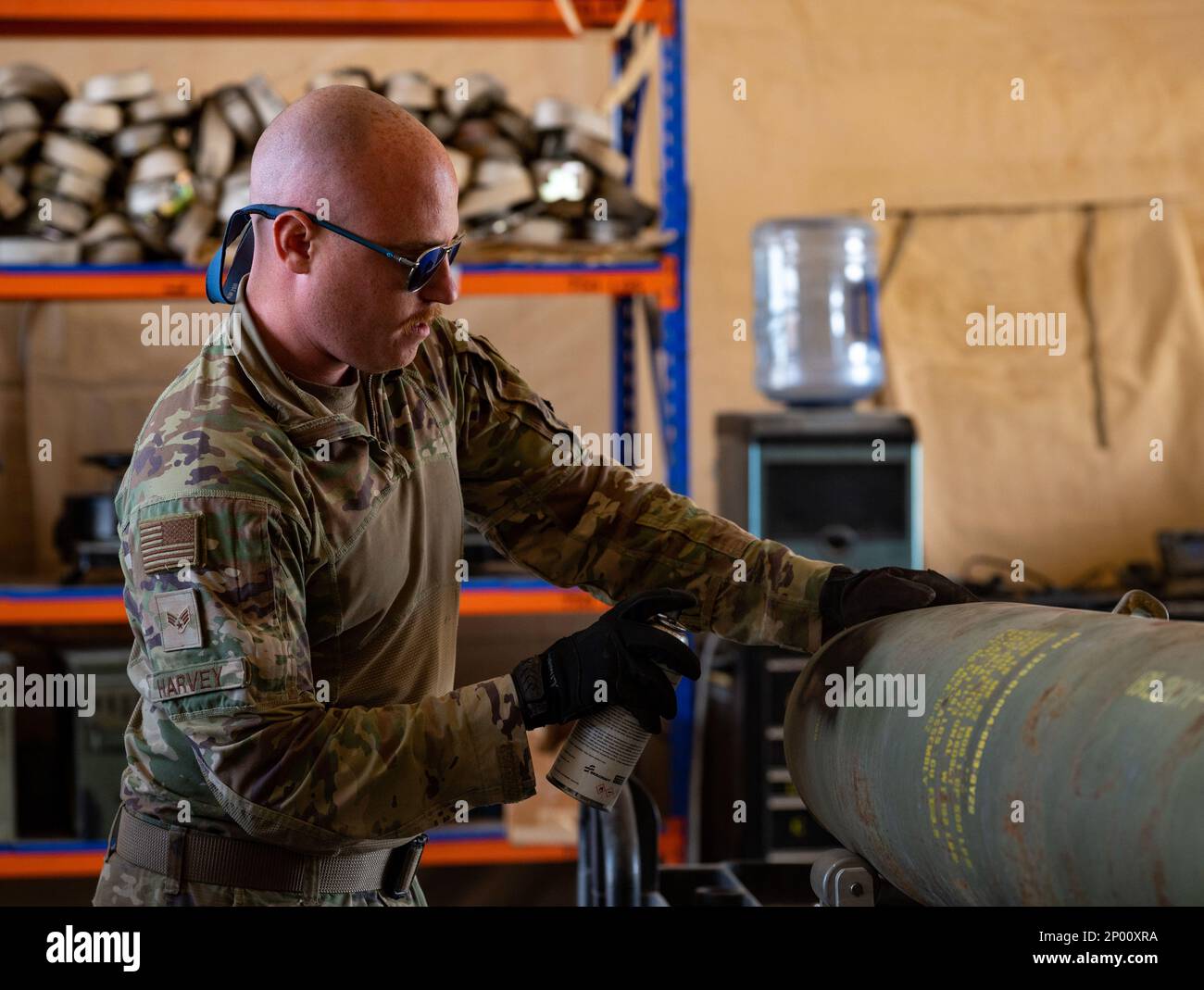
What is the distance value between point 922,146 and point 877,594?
10.7 feet

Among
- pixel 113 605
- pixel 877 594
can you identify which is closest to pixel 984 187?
pixel 113 605

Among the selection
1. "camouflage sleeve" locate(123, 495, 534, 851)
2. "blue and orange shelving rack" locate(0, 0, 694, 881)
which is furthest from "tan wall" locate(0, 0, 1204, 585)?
"camouflage sleeve" locate(123, 495, 534, 851)

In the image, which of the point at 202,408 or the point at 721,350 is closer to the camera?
the point at 202,408

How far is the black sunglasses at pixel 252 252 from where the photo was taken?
1.47 meters

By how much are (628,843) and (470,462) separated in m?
0.60

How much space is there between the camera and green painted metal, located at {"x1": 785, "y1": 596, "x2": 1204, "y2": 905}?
98cm

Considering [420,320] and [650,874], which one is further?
[650,874]

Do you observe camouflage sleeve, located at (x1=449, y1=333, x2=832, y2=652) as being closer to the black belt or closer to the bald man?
the bald man

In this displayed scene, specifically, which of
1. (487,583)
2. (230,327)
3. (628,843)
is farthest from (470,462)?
(487,583)

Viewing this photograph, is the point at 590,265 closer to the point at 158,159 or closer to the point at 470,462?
the point at 158,159

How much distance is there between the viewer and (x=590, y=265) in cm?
342

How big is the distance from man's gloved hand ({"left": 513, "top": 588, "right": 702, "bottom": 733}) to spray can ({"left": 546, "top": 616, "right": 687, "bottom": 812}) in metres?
0.02

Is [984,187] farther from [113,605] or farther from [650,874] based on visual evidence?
[650,874]

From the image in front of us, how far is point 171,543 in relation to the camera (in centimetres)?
133
